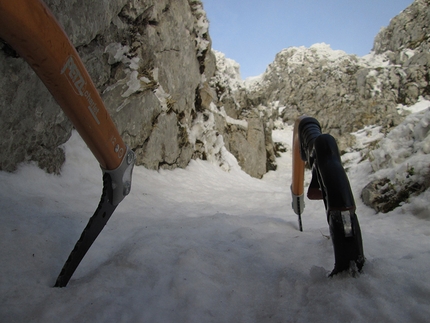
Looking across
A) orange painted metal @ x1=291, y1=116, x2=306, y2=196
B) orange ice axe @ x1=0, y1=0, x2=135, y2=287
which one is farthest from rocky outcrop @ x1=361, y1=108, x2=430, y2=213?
orange ice axe @ x1=0, y1=0, x2=135, y2=287

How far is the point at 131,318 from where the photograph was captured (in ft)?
4.33

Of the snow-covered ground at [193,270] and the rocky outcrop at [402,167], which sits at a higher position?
the rocky outcrop at [402,167]

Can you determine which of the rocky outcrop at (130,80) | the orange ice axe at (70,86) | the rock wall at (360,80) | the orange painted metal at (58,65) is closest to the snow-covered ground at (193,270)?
the orange ice axe at (70,86)

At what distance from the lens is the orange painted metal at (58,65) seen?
102cm

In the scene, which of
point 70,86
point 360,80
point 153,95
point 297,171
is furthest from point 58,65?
point 360,80

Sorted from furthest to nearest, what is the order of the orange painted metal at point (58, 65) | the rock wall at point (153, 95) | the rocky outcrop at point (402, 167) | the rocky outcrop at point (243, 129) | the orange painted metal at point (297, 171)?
the rocky outcrop at point (243, 129) < the rocky outcrop at point (402, 167) < the rock wall at point (153, 95) < the orange painted metal at point (297, 171) < the orange painted metal at point (58, 65)

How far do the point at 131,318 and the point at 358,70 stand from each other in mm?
35595

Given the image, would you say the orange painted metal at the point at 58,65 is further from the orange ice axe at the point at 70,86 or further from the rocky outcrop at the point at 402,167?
the rocky outcrop at the point at 402,167

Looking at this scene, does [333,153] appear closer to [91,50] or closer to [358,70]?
[91,50]

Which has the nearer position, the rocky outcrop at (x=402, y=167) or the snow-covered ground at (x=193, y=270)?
the snow-covered ground at (x=193, y=270)

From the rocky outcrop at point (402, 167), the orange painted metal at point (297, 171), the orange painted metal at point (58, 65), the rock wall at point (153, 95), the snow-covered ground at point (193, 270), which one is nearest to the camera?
the orange painted metal at point (58, 65)

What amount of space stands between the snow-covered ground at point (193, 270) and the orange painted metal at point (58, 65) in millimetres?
857

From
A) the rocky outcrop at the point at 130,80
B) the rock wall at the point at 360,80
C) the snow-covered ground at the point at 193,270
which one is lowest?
the snow-covered ground at the point at 193,270

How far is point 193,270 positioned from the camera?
1.71 m
